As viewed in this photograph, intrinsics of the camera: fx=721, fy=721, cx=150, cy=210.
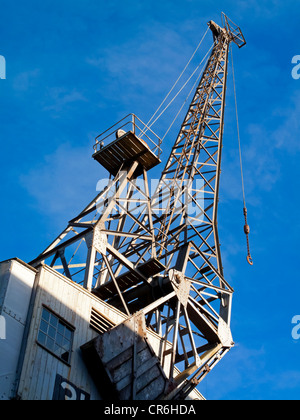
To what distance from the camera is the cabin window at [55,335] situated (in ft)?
84.3

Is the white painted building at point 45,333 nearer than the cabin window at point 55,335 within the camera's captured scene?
Yes

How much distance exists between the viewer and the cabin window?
25.7m

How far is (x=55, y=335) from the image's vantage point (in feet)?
85.9

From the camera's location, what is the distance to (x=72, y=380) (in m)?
25.8

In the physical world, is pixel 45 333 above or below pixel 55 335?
below

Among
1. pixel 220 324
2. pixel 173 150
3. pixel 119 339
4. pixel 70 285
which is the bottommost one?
pixel 119 339

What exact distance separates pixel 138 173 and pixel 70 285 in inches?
475

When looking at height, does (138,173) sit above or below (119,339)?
above

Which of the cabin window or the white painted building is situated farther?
the cabin window

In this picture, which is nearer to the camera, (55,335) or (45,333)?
(45,333)

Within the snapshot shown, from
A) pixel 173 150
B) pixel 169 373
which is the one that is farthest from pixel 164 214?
pixel 169 373
